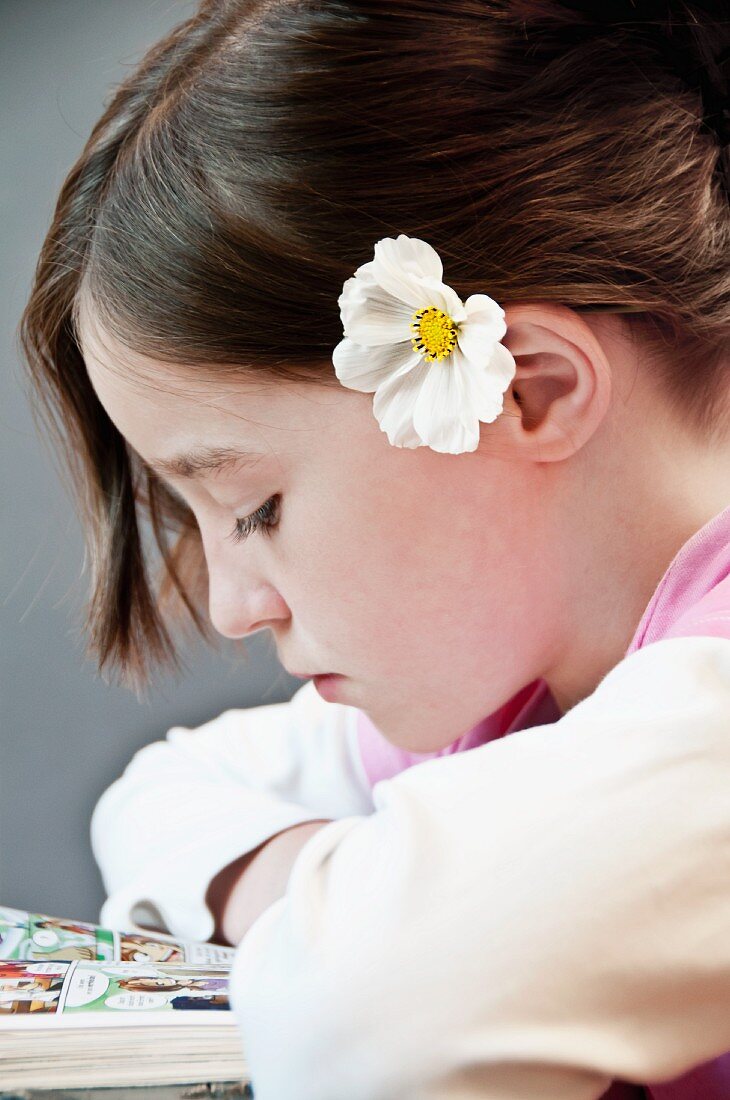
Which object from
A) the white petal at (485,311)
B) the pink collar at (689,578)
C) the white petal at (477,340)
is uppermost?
the white petal at (485,311)

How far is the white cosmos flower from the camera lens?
0.58 metres

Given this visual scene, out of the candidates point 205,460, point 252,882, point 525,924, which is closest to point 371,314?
point 205,460

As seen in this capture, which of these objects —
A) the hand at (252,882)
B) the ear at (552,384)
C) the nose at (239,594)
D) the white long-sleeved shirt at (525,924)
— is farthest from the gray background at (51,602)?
the white long-sleeved shirt at (525,924)

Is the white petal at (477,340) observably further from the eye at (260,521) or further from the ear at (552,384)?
the eye at (260,521)

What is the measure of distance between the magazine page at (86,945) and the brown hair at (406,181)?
1.22ft

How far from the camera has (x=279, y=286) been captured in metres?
0.61

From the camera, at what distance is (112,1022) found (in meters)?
0.55

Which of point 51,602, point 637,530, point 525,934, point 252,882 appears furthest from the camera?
point 51,602

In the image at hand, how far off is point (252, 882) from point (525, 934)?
1.40 ft

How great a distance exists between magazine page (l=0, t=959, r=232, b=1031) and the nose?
0.21m

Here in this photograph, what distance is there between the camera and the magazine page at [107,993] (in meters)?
0.56

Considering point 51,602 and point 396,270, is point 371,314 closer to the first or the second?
Result: point 396,270

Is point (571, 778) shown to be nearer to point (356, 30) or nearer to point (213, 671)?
point (356, 30)

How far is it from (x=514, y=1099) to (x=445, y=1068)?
0.10 ft
